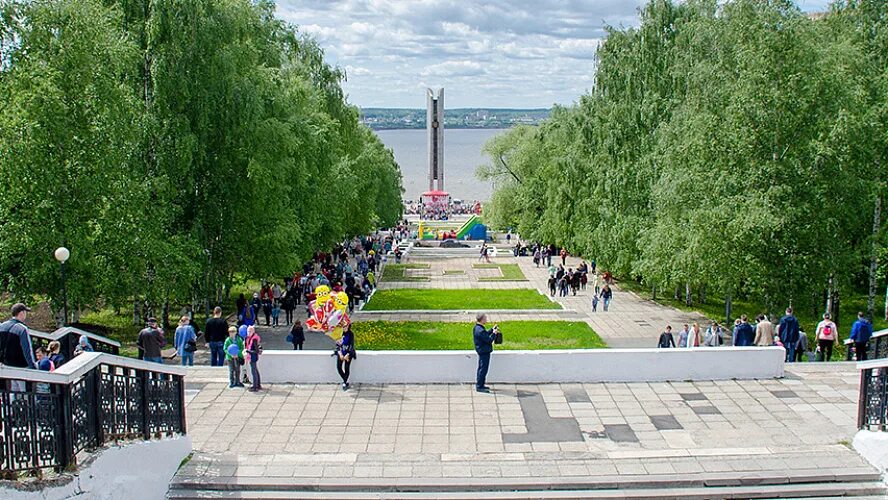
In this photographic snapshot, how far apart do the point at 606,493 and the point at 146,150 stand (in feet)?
60.2

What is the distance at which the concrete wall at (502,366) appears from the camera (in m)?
13.1

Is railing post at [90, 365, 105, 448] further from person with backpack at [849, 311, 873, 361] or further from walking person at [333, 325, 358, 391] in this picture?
person with backpack at [849, 311, 873, 361]

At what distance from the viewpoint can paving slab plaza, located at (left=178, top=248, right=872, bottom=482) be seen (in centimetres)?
973

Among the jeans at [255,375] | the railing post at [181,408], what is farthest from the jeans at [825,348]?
the railing post at [181,408]

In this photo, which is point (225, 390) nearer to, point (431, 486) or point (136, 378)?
point (136, 378)

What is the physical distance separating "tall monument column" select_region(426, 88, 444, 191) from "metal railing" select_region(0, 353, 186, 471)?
334 feet

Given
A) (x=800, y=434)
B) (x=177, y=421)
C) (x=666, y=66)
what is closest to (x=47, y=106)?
(x=177, y=421)

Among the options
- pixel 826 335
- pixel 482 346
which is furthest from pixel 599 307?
pixel 482 346

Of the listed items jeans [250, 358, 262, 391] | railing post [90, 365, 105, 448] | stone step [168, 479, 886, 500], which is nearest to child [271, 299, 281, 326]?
jeans [250, 358, 262, 391]

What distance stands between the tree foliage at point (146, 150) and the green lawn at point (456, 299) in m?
4.13

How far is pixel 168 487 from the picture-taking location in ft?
30.5

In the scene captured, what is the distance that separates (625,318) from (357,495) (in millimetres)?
21091

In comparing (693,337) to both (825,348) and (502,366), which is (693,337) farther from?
(502,366)

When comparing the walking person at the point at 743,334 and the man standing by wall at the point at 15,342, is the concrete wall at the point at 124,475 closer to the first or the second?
the man standing by wall at the point at 15,342
